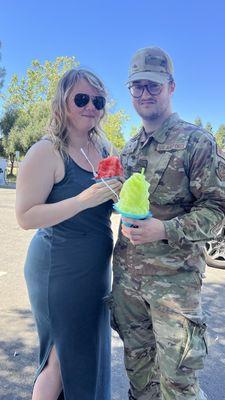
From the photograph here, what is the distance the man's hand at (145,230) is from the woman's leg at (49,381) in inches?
34.9

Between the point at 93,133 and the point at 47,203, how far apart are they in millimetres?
577

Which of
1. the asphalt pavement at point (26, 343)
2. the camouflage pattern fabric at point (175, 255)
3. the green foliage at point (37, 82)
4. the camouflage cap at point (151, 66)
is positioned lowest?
the asphalt pavement at point (26, 343)

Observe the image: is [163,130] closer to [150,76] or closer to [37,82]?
[150,76]

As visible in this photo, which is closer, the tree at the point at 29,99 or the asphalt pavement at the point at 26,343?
the asphalt pavement at the point at 26,343

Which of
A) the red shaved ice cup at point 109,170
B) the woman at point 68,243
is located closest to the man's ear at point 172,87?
the woman at point 68,243

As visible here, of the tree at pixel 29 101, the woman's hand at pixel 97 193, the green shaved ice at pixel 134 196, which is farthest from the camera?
the tree at pixel 29 101

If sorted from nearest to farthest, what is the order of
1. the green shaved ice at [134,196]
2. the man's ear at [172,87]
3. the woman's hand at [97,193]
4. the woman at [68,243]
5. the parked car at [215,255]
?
the green shaved ice at [134,196]
the woman's hand at [97,193]
the woman at [68,243]
the man's ear at [172,87]
the parked car at [215,255]

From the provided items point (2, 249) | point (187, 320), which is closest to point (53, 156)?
point (187, 320)

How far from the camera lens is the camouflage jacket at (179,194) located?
190 centimetres

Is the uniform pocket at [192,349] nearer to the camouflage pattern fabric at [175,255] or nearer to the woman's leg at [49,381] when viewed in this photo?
the camouflage pattern fabric at [175,255]

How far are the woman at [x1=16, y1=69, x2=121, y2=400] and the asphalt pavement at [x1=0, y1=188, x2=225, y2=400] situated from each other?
2.70ft

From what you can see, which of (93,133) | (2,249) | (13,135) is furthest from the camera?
(13,135)

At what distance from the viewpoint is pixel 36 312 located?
7.15 ft

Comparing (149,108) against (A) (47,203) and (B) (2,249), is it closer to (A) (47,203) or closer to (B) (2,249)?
(A) (47,203)
